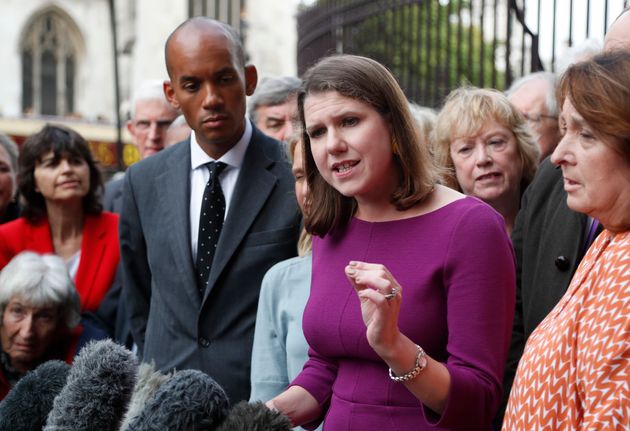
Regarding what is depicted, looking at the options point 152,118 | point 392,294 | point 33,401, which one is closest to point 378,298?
point 392,294

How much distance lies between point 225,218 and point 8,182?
7.54 feet

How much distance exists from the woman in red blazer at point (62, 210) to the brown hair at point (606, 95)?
3217mm

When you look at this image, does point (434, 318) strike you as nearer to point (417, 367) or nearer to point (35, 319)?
point (417, 367)

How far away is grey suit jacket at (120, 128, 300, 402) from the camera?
3.49 meters

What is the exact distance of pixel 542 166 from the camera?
3.40 metres

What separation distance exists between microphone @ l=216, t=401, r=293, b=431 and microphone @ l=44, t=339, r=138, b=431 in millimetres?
240

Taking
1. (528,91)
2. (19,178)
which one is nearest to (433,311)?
(528,91)

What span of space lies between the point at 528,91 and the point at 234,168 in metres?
1.71

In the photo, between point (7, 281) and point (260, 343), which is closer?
point (260, 343)

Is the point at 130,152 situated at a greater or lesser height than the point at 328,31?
lesser

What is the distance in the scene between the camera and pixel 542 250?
317cm

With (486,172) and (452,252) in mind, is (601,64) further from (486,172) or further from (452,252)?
(486,172)

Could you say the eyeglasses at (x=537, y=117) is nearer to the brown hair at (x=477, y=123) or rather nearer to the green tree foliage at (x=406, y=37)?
the brown hair at (x=477, y=123)

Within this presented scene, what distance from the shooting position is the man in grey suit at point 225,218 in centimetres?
350
